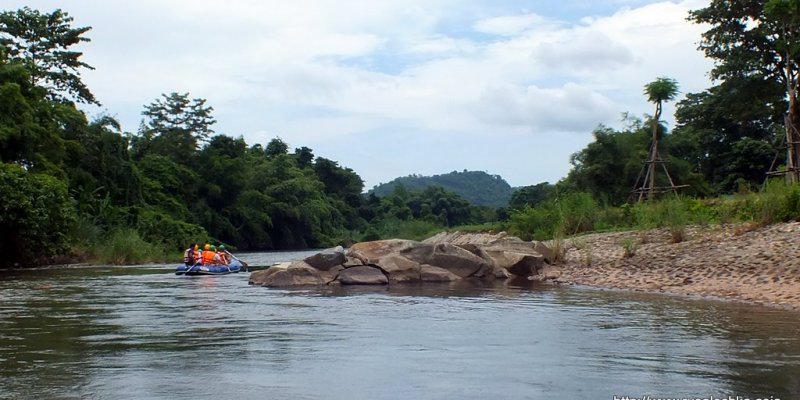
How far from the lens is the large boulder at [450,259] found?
23.8 m

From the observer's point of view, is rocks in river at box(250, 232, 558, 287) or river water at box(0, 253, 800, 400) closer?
river water at box(0, 253, 800, 400)

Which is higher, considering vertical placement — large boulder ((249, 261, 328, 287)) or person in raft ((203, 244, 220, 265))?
person in raft ((203, 244, 220, 265))

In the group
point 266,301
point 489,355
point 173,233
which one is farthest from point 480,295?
point 173,233

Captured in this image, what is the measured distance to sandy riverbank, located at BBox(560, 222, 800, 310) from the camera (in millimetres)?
16484

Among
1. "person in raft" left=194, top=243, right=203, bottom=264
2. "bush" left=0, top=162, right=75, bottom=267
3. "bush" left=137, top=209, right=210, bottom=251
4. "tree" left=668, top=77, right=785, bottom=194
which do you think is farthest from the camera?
"bush" left=137, top=209, right=210, bottom=251

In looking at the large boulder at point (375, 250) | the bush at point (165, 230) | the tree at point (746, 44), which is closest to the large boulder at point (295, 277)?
the large boulder at point (375, 250)

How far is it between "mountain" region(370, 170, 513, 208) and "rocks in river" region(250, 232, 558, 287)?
471 feet

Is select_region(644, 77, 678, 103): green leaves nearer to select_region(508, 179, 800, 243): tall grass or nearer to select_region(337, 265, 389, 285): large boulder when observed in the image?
select_region(508, 179, 800, 243): tall grass

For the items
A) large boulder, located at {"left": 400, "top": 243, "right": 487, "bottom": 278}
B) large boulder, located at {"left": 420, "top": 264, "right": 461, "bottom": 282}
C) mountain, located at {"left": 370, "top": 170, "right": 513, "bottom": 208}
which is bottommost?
large boulder, located at {"left": 420, "top": 264, "right": 461, "bottom": 282}

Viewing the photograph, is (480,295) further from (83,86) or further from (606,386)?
(83,86)

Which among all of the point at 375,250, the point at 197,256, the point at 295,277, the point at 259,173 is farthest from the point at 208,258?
the point at 259,173

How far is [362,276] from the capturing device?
74.7 ft

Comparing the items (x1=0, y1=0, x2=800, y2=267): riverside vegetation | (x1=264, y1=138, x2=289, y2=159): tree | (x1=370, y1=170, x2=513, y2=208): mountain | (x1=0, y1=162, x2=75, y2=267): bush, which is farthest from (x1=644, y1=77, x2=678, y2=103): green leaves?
(x1=370, y1=170, x2=513, y2=208): mountain

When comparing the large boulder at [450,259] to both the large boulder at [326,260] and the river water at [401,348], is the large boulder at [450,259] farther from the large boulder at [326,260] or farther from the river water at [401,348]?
the river water at [401,348]
